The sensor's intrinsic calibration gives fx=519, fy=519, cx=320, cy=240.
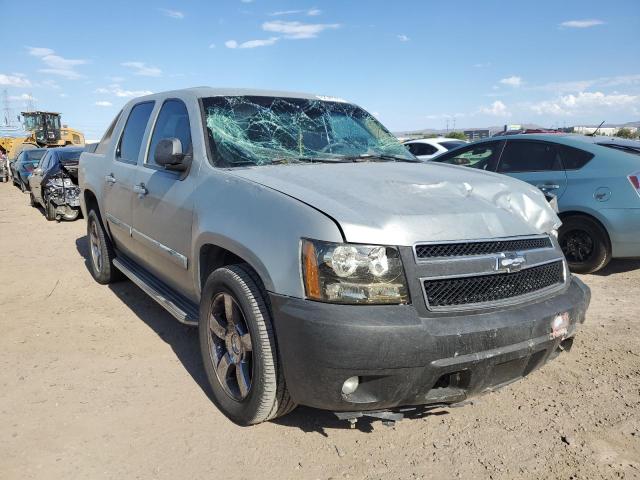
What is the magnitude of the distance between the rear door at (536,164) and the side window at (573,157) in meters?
0.05

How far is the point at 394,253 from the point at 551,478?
1325 mm

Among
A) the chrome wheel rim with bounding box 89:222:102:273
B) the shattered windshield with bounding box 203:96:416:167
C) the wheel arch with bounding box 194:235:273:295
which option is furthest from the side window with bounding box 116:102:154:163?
the wheel arch with bounding box 194:235:273:295

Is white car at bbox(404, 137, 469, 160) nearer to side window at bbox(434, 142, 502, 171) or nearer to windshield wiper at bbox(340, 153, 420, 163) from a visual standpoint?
side window at bbox(434, 142, 502, 171)

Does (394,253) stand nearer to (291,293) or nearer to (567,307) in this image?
(291,293)

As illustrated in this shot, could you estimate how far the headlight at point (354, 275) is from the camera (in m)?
2.28

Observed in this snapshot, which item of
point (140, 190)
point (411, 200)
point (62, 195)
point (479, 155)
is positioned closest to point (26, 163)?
point (62, 195)

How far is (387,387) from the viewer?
2.30 metres

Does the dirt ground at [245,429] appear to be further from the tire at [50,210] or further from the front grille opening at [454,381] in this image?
the tire at [50,210]

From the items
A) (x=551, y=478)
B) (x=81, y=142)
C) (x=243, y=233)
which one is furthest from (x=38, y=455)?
(x=81, y=142)

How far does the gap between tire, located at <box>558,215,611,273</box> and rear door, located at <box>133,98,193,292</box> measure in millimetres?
4577

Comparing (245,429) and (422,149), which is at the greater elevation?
(422,149)

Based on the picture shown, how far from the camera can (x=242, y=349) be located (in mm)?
2809

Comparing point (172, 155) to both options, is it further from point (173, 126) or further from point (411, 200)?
point (411, 200)

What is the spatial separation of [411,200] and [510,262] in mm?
559
